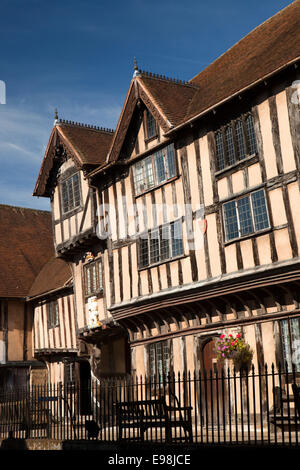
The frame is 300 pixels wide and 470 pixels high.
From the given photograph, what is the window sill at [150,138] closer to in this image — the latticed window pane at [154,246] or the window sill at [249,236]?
the latticed window pane at [154,246]

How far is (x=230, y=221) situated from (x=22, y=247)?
19.4m

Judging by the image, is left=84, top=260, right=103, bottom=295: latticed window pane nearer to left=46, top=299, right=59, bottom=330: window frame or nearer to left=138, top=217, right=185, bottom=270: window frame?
left=138, top=217, right=185, bottom=270: window frame

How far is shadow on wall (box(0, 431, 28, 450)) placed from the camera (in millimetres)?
14523

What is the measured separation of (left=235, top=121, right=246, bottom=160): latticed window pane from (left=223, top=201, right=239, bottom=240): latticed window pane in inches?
50.0

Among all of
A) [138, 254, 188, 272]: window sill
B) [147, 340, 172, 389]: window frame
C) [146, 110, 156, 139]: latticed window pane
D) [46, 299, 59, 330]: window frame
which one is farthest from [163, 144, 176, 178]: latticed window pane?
[46, 299, 59, 330]: window frame

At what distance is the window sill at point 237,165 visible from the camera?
50.9ft

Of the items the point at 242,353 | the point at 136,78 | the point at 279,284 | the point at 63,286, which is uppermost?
the point at 136,78

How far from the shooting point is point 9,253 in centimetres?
3238

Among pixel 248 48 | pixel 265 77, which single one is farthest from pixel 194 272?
pixel 248 48

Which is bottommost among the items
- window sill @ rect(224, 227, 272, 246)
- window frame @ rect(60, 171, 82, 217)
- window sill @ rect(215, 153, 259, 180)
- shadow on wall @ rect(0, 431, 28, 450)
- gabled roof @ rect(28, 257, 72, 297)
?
shadow on wall @ rect(0, 431, 28, 450)

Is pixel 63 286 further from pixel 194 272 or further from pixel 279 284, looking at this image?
pixel 279 284

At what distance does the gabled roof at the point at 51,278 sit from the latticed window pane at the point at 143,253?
308 inches

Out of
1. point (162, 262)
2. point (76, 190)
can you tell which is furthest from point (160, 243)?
point (76, 190)

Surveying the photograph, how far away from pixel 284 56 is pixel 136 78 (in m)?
→ 5.62
